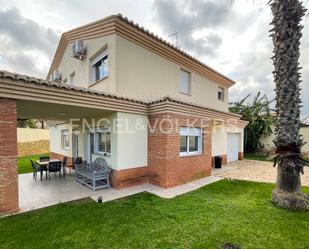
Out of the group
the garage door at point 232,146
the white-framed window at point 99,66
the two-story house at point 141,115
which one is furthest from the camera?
the garage door at point 232,146

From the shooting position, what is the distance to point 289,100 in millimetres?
6168

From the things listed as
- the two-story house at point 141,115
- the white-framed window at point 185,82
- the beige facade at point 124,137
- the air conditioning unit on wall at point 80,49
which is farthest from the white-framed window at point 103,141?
the white-framed window at point 185,82

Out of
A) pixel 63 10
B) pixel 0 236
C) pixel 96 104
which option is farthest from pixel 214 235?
pixel 63 10

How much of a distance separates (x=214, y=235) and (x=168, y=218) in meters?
1.43

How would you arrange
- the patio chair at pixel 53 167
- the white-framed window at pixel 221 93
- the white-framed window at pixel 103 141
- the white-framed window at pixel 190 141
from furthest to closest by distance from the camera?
the white-framed window at pixel 221 93 → the patio chair at pixel 53 167 → the white-framed window at pixel 190 141 → the white-framed window at pixel 103 141

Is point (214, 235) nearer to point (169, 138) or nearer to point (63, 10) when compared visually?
point (169, 138)

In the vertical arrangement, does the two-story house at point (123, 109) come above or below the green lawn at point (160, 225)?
above

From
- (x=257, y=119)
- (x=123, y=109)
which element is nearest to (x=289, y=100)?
(x=123, y=109)

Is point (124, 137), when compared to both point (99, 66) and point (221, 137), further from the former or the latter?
point (221, 137)

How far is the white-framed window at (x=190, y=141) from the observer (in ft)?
31.4

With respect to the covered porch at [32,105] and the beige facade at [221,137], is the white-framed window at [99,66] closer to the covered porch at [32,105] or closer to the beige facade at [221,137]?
the covered porch at [32,105]

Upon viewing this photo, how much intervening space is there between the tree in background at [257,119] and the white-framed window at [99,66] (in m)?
18.0

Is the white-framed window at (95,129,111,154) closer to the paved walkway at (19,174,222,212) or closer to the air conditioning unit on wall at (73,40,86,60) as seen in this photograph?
the paved walkway at (19,174,222,212)

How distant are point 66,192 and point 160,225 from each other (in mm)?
5165
